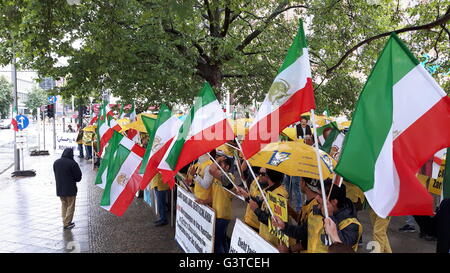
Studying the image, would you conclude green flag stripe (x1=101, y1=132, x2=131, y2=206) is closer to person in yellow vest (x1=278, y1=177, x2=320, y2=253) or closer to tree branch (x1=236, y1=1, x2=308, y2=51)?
person in yellow vest (x1=278, y1=177, x2=320, y2=253)

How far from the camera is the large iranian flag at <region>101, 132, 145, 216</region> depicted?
6172 millimetres

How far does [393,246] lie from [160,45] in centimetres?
839

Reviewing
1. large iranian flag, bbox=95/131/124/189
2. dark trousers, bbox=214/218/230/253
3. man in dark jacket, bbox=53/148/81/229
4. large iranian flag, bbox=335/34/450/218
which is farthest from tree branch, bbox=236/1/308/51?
large iranian flag, bbox=335/34/450/218

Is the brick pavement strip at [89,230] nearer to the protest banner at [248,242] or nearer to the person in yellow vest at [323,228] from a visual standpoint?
the protest banner at [248,242]

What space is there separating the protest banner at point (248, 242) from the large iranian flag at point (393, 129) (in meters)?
1.14

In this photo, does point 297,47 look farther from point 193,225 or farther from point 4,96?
point 4,96

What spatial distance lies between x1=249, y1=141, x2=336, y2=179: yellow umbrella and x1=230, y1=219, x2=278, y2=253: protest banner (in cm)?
70

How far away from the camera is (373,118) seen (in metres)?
2.88

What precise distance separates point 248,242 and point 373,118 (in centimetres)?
185

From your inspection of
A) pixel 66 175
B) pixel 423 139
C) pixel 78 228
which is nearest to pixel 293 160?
pixel 423 139

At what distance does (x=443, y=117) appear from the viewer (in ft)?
9.29
